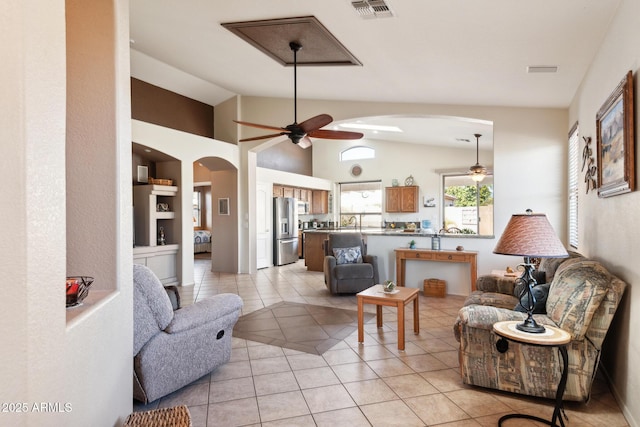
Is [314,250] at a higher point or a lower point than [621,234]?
lower

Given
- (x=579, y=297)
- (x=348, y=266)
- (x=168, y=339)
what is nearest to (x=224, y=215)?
(x=348, y=266)

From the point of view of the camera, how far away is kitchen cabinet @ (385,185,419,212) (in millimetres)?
9898

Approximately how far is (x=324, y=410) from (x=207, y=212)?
10.4 metres

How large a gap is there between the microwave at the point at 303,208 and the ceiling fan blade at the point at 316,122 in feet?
19.3

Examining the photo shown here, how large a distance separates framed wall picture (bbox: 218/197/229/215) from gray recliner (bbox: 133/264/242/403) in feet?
16.3

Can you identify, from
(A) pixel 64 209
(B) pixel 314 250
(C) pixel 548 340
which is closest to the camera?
(A) pixel 64 209

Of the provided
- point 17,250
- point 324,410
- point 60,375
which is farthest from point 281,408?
point 17,250

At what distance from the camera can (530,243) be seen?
223cm

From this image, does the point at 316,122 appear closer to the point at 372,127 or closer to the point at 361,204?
the point at 372,127

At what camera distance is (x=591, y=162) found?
3445 millimetres

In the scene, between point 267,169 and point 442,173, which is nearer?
point 267,169

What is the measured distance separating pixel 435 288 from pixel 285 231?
4.46m

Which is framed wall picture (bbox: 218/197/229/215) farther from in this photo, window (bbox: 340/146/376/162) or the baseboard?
the baseboard

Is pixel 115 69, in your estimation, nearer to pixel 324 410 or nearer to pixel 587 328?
pixel 324 410
